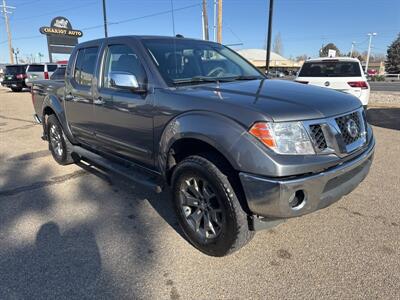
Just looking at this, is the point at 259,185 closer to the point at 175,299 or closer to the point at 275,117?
the point at 275,117

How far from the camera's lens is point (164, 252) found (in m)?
3.03

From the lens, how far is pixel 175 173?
3062 millimetres

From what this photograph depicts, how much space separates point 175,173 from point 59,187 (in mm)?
2388

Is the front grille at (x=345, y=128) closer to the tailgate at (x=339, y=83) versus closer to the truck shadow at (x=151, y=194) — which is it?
the truck shadow at (x=151, y=194)

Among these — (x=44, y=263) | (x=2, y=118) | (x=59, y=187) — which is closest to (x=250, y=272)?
(x=44, y=263)

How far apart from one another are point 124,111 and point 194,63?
93 centimetres

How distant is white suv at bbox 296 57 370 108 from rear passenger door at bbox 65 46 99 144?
19.8 feet

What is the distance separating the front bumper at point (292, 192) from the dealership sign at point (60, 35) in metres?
29.6

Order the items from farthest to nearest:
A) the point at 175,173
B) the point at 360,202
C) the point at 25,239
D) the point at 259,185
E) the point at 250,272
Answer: the point at 360,202 < the point at 25,239 < the point at 175,173 < the point at 250,272 < the point at 259,185

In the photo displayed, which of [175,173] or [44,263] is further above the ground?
[175,173]

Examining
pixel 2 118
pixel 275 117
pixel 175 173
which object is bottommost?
pixel 2 118

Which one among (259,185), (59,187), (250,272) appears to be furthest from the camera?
(59,187)

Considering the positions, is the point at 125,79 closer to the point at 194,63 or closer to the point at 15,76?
the point at 194,63

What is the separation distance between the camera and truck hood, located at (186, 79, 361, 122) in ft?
8.25
